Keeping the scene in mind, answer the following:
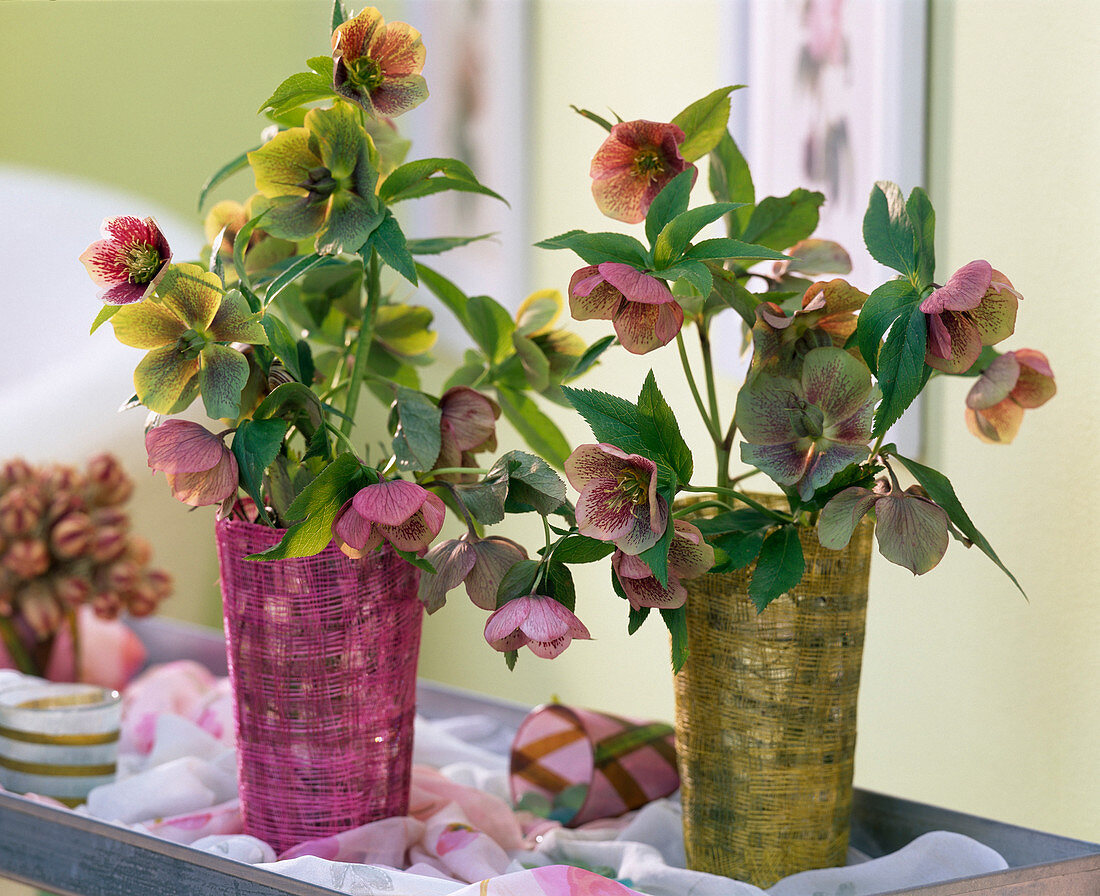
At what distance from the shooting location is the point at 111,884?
0.63 m

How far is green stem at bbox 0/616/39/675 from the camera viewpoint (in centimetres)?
101

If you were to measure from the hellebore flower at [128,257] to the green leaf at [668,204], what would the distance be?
0.77 ft

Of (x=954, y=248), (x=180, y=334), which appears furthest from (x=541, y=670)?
(x=180, y=334)

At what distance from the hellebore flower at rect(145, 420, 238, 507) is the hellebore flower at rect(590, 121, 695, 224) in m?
0.23

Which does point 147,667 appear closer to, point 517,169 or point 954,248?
point 517,169

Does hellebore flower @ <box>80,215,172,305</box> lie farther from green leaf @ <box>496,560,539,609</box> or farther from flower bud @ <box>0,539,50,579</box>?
flower bud @ <box>0,539,50,579</box>

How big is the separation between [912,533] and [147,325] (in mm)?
377

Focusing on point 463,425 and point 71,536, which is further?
point 71,536

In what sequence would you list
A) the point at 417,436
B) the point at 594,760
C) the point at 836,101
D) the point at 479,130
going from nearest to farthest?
the point at 417,436 < the point at 594,760 < the point at 836,101 < the point at 479,130

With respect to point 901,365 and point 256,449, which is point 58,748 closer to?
point 256,449

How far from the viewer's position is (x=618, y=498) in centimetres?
51

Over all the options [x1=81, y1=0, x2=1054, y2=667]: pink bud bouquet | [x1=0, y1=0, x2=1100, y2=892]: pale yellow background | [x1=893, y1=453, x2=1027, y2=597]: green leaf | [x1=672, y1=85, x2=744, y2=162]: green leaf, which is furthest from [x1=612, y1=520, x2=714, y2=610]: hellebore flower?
[x1=0, y1=0, x2=1100, y2=892]: pale yellow background

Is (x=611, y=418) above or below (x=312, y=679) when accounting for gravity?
above

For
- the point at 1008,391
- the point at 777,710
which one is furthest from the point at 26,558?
the point at 1008,391
